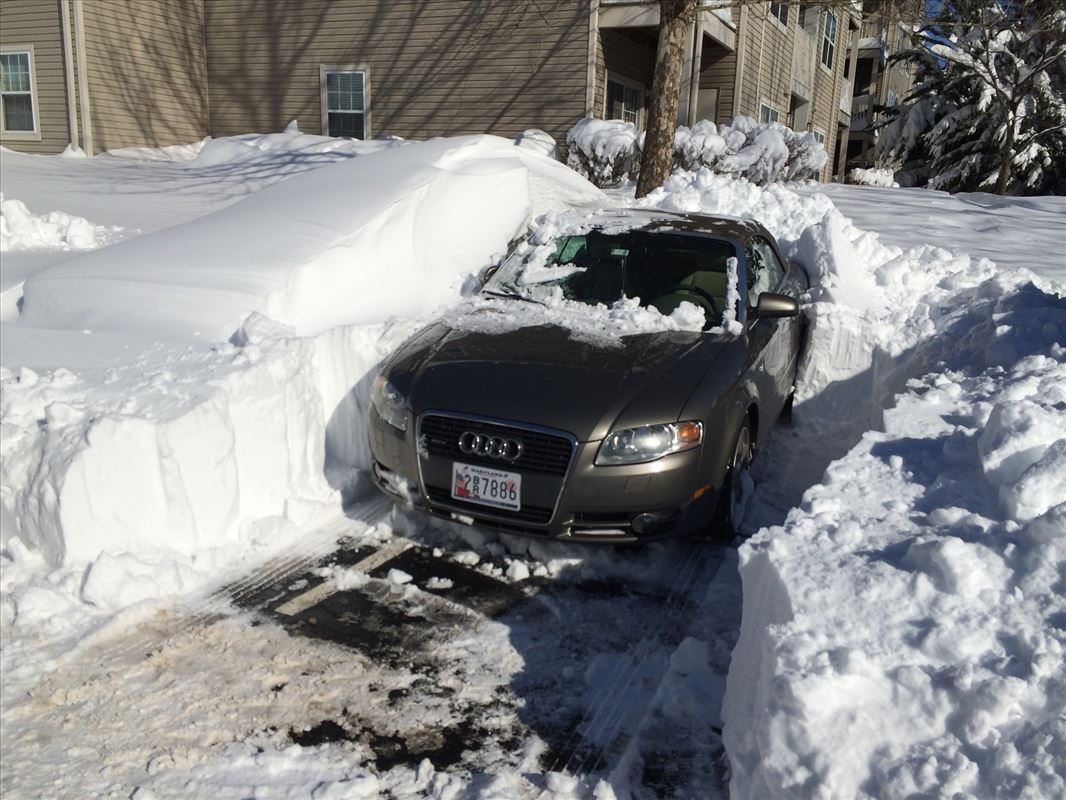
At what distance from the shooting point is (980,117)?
23.4 metres

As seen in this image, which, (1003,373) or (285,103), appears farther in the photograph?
(285,103)

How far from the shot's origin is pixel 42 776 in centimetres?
279

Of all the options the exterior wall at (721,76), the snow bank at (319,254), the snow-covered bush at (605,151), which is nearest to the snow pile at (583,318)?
the snow bank at (319,254)

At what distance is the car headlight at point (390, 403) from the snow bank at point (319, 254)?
91 cm

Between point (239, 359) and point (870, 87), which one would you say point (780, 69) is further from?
point (870, 87)

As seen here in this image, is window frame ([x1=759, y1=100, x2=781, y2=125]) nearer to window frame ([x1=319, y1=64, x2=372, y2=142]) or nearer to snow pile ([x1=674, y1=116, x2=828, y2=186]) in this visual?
snow pile ([x1=674, y1=116, x2=828, y2=186])

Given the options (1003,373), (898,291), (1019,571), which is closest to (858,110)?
(898,291)

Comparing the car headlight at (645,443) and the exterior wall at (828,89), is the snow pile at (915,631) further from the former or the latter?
the exterior wall at (828,89)

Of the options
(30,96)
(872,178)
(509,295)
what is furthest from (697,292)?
(872,178)

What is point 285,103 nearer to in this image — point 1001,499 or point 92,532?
point 92,532

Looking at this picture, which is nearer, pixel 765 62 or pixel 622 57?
pixel 622 57

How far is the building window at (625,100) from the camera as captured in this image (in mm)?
15514

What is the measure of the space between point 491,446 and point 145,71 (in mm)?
14695

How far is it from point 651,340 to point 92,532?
2.76 m
